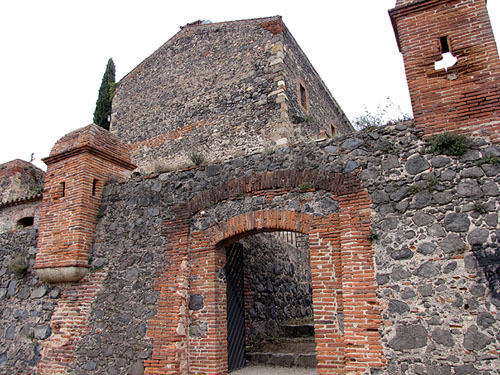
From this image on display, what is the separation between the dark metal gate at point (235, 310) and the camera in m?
7.35

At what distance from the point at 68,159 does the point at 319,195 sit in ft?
17.2

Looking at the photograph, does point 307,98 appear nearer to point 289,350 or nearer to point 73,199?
point 289,350

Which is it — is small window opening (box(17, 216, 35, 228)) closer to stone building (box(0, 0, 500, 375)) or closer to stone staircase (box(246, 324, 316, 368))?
stone building (box(0, 0, 500, 375))

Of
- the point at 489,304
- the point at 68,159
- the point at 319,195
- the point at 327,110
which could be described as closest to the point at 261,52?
the point at 327,110

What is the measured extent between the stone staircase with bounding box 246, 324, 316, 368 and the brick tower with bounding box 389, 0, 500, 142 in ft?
15.3

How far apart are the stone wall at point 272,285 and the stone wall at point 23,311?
153 inches

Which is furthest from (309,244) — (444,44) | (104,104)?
(104,104)

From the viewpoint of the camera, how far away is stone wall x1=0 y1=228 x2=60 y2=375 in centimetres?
775

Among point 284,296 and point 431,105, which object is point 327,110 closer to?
point 284,296

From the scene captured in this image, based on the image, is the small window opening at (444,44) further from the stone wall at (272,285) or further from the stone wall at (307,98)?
the stone wall at (307,98)

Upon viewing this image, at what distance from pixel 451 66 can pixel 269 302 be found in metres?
6.30

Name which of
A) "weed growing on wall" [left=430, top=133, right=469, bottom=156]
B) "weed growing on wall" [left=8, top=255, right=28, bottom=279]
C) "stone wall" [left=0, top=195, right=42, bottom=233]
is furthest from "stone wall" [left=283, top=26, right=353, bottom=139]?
"weed growing on wall" [left=8, top=255, right=28, bottom=279]

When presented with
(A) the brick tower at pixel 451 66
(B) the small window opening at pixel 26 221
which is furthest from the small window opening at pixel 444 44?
(B) the small window opening at pixel 26 221

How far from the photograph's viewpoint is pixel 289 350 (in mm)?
8445
